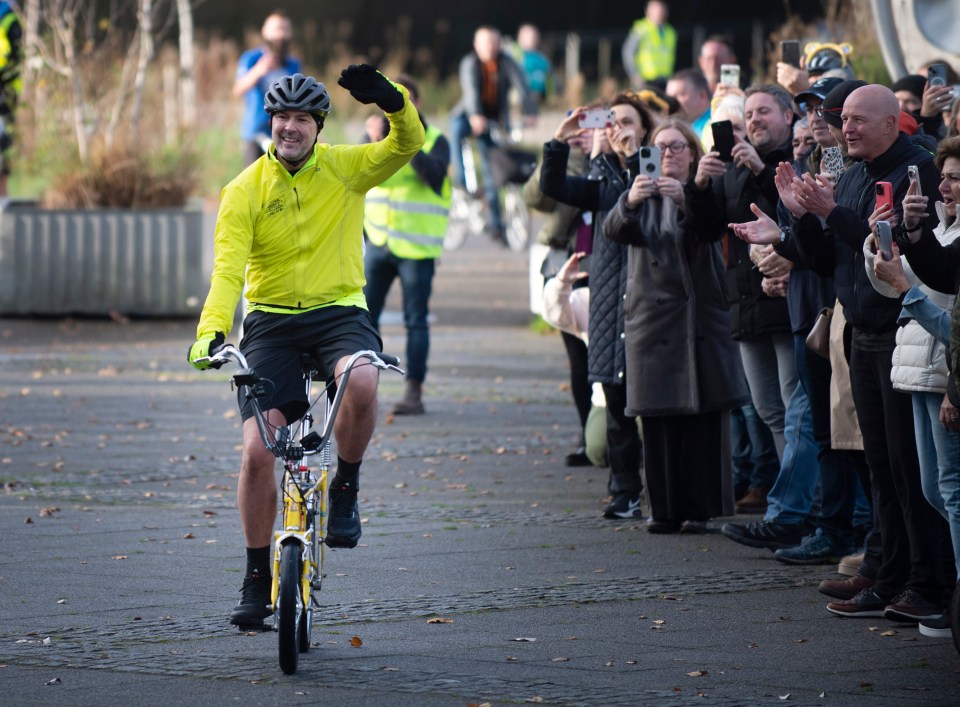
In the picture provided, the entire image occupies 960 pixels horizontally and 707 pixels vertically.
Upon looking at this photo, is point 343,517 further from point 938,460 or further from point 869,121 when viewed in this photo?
point 869,121

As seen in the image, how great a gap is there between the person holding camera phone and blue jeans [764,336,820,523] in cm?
91

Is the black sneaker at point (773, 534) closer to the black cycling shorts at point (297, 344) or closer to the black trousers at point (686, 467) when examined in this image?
the black trousers at point (686, 467)

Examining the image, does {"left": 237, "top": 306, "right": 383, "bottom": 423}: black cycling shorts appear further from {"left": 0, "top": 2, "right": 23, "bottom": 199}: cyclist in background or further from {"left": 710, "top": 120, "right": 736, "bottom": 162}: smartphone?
{"left": 0, "top": 2, "right": 23, "bottom": 199}: cyclist in background

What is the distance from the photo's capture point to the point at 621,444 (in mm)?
9484

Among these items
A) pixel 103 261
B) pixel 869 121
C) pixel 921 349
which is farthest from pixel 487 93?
pixel 921 349

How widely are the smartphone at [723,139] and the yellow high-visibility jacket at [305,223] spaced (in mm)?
1956

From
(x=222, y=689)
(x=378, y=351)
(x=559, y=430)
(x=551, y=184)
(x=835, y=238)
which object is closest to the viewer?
(x=222, y=689)

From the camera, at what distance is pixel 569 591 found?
7.61m

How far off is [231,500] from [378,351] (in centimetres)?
303

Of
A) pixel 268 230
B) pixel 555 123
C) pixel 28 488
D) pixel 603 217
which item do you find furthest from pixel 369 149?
pixel 555 123

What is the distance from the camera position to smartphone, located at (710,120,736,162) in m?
8.68

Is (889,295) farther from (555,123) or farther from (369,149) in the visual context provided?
(555,123)

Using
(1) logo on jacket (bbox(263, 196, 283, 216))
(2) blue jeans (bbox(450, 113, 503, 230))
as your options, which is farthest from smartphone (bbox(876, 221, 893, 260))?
(2) blue jeans (bbox(450, 113, 503, 230))

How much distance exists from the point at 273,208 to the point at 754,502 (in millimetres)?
3661
